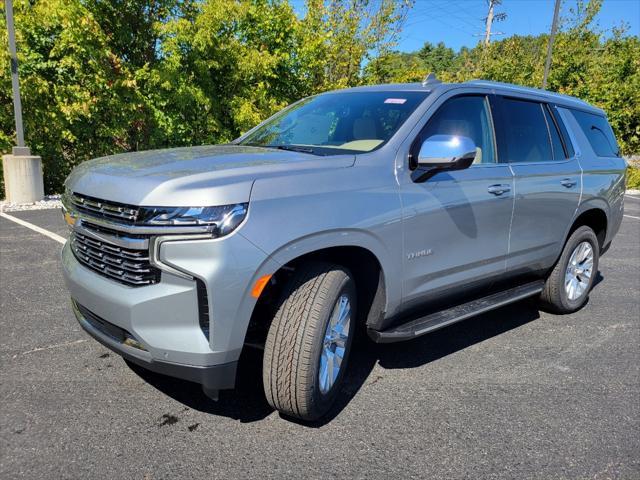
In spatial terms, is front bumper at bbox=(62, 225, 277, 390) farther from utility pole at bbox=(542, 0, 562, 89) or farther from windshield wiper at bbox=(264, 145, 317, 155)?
utility pole at bbox=(542, 0, 562, 89)

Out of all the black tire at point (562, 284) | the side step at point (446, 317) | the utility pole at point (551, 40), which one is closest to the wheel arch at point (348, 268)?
the side step at point (446, 317)

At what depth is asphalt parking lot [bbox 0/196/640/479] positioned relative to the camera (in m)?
2.45

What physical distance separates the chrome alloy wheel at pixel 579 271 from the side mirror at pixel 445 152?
2.36 m

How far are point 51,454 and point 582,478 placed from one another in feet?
8.37

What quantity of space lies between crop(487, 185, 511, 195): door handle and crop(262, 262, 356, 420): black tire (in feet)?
4.95

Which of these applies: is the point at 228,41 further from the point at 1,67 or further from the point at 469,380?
the point at 469,380

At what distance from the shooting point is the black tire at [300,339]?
254 cm

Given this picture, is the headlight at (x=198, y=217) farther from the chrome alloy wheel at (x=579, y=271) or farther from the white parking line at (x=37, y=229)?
the white parking line at (x=37, y=229)

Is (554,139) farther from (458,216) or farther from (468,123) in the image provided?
(458,216)

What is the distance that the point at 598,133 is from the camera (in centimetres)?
507

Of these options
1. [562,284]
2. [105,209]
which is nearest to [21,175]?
[105,209]

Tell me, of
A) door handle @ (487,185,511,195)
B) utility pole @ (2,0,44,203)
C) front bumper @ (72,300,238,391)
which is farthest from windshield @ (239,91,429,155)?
utility pole @ (2,0,44,203)

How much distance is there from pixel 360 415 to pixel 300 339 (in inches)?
28.2

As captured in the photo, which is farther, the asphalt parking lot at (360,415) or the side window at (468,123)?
the side window at (468,123)
